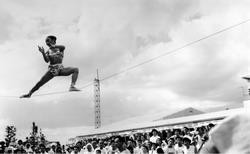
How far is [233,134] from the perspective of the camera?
1495mm

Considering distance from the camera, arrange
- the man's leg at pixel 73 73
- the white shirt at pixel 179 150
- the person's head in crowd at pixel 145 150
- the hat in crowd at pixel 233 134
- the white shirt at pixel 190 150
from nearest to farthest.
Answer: the hat in crowd at pixel 233 134 → the white shirt at pixel 190 150 → the white shirt at pixel 179 150 → the person's head in crowd at pixel 145 150 → the man's leg at pixel 73 73

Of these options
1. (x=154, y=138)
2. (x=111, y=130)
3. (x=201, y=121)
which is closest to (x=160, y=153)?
(x=154, y=138)

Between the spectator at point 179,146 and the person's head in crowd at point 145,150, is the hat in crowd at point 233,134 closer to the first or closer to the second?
the spectator at point 179,146

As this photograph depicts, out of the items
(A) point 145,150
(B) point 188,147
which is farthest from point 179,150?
(A) point 145,150

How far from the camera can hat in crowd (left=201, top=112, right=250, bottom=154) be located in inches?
58.1

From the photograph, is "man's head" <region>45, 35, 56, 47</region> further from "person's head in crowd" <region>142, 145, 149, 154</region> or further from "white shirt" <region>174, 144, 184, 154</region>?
"white shirt" <region>174, 144, 184, 154</region>

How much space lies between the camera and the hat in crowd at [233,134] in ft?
4.84

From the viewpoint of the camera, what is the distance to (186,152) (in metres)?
11.1

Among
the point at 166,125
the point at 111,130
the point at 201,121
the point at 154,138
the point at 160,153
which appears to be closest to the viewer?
the point at 160,153

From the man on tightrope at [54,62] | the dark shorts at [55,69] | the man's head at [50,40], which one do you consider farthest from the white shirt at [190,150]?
the man's head at [50,40]

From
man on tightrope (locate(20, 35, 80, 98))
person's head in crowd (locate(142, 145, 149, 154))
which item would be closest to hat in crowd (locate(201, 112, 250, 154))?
person's head in crowd (locate(142, 145, 149, 154))

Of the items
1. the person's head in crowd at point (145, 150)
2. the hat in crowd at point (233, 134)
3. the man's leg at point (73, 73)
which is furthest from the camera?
the man's leg at point (73, 73)

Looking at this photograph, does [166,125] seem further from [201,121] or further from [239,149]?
[239,149]

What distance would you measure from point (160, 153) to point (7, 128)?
2086 cm
